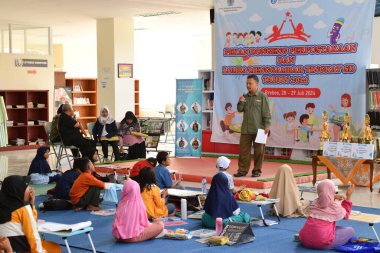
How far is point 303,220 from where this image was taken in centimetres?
877

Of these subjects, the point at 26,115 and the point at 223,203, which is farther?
the point at 26,115

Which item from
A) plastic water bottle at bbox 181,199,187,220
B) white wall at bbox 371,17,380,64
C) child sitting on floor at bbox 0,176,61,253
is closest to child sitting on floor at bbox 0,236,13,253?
child sitting on floor at bbox 0,176,61,253

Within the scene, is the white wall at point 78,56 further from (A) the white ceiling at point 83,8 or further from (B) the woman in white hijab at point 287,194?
(B) the woman in white hijab at point 287,194

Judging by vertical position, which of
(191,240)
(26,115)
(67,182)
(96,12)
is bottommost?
(191,240)

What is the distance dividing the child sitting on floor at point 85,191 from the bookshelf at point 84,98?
15.1 metres

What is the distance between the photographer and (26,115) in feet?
65.9

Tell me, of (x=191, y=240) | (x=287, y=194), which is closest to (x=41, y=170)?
(x=287, y=194)

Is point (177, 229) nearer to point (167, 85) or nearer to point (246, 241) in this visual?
point (246, 241)

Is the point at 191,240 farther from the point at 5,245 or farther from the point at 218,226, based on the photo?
the point at 5,245

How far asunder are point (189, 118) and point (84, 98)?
10.7 metres

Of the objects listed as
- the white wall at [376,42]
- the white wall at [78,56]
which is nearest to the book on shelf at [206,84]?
the white wall at [376,42]

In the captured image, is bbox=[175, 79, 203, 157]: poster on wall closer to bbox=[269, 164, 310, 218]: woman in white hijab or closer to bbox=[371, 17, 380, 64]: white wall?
bbox=[371, 17, 380, 64]: white wall

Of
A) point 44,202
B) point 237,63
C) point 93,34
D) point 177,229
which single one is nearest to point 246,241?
point 177,229

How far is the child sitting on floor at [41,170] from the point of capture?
12.2 meters
